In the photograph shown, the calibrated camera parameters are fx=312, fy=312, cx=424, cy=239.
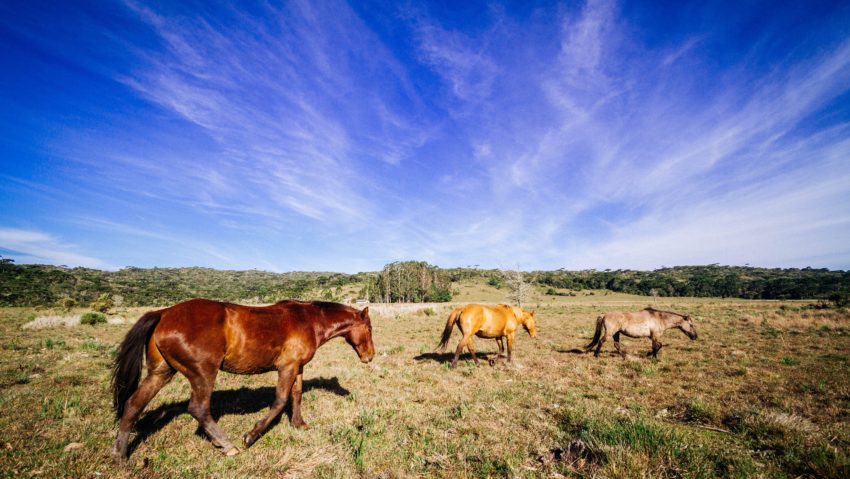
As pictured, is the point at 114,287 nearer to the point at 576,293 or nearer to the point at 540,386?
the point at 540,386

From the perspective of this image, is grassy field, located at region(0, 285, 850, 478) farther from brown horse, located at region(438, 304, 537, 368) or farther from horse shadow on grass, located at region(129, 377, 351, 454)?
brown horse, located at region(438, 304, 537, 368)

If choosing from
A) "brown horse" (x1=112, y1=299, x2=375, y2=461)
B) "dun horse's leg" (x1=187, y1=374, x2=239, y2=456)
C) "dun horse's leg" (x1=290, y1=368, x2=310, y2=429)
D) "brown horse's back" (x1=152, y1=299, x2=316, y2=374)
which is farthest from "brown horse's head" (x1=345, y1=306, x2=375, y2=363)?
"dun horse's leg" (x1=187, y1=374, x2=239, y2=456)

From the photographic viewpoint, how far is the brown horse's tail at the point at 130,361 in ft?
15.0

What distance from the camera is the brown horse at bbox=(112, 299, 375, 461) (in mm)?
4590

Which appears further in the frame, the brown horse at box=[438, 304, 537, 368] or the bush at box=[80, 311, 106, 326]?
the bush at box=[80, 311, 106, 326]

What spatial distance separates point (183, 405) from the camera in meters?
6.95

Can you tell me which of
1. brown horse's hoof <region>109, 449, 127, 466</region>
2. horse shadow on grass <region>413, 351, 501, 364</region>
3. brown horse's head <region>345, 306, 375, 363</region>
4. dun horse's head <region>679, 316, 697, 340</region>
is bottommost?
horse shadow on grass <region>413, 351, 501, 364</region>

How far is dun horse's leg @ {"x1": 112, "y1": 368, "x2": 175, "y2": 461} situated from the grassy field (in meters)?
0.23

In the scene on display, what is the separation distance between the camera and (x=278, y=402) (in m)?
5.37

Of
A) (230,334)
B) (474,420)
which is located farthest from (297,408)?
(474,420)

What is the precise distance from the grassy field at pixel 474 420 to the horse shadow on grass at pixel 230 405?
0.14 feet

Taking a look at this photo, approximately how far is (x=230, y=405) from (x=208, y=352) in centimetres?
316

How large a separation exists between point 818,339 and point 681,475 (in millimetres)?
20318

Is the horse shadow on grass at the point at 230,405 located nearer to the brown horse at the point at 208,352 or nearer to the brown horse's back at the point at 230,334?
the brown horse at the point at 208,352
